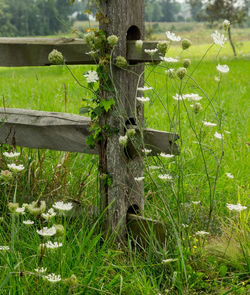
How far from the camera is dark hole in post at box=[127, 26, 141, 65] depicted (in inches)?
96.2

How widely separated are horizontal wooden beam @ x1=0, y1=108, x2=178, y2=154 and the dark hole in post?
1.53ft

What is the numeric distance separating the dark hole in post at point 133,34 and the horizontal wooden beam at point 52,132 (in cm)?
47

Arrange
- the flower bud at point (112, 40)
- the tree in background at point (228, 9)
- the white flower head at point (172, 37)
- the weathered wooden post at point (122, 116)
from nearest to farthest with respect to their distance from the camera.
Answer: the white flower head at point (172, 37) → the flower bud at point (112, 40) → the weathered wooden post at point (122, 116) → the tree in background at point (228, 9)

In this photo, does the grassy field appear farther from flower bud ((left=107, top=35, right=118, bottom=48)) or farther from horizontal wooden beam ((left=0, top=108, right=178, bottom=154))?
flower bud ((left=107, top=35, right=118, bottom=48))

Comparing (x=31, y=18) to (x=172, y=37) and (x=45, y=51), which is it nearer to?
(x=45, y=51)

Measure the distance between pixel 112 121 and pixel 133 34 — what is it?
501 mm

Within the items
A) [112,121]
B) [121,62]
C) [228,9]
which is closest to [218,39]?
[121,62]

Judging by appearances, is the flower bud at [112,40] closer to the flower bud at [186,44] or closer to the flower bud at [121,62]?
the flower bud at [121,62]

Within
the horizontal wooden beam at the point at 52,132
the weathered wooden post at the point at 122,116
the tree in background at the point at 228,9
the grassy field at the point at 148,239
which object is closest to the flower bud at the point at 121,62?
the weathered wooden post at the point at 122,116

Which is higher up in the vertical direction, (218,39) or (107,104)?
(218,39)

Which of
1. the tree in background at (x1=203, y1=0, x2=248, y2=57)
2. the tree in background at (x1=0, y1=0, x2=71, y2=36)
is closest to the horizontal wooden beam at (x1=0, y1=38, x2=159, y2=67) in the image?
the tree in background at (x1=203, y1=0, x2=248, y2=57)

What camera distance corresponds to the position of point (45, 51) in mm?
2580

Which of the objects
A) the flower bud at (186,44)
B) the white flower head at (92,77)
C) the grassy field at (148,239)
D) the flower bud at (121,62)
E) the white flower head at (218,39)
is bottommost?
the grassy field at (148,239)

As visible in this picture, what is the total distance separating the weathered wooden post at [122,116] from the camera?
234 cm
